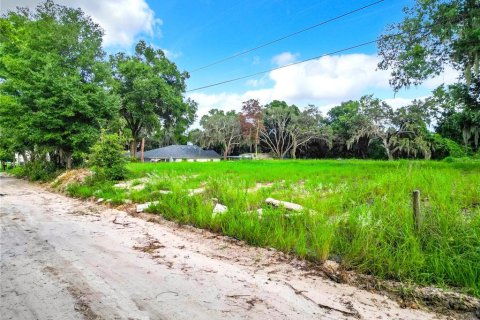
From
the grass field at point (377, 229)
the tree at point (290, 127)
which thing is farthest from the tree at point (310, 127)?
the grass field at point (377, 229)

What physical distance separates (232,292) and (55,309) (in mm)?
1573

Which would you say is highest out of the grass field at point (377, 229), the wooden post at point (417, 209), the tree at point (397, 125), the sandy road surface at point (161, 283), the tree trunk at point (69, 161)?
the tree at point (397, 125)

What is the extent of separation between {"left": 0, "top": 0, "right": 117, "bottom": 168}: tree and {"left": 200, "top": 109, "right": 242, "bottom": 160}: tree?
3253cm

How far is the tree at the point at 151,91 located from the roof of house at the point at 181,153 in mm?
15431

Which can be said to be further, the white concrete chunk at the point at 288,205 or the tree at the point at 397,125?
the tree at the point at 397,125

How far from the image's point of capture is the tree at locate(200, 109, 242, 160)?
A: 4919 centimetres

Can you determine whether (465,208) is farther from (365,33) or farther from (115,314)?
(365,33)

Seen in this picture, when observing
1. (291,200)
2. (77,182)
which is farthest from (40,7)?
(291,200)

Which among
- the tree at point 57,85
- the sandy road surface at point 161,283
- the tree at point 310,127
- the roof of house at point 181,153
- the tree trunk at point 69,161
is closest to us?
the sandy road surface at point 161,283

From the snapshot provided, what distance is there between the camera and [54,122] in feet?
44.7

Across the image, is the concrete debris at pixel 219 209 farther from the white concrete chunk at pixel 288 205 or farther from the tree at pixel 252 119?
the tree at pixel 252 119

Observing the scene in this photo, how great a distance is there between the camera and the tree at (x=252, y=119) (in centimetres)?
4534

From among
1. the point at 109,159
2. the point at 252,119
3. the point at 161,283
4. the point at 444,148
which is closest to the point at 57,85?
the point at 109,159

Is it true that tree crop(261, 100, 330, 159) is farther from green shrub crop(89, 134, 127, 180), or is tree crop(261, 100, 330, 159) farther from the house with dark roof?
green shrub crop(89, 134, 127, 180)
